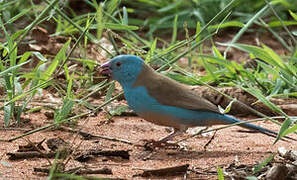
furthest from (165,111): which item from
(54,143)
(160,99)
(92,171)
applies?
(92,171)

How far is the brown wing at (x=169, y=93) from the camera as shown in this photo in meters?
3.89

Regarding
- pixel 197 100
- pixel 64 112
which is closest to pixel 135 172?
pixel 64 112

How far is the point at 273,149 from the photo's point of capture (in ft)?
12.3

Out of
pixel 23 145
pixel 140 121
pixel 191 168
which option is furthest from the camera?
pixel 140 121

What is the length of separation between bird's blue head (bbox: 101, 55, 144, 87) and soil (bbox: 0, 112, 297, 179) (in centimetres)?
39

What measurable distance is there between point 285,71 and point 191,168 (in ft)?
3.67

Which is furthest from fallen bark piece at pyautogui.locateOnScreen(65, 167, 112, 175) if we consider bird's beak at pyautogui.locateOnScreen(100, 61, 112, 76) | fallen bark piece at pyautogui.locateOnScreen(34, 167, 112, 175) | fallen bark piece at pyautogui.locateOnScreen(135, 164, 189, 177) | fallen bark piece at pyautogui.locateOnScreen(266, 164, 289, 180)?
bird's beak at pyautogui.locateOnScreen(100, 61, 112, 76)

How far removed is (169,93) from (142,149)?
1.41ft

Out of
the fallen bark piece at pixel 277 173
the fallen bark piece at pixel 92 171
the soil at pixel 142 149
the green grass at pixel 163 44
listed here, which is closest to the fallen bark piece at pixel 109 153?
the soil at pixel 142 149

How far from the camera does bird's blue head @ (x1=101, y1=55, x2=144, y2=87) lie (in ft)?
12.9

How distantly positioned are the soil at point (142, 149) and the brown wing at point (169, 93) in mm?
278

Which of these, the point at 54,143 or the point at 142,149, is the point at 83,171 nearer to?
the point at 54,143

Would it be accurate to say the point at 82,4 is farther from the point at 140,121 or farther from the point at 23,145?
the point at 23,145

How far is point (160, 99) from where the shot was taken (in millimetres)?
3867
